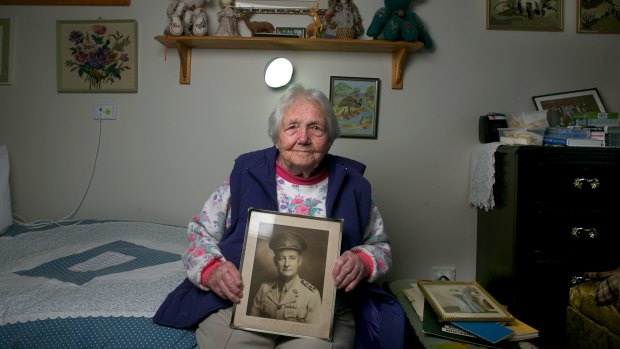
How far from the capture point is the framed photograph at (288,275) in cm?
102

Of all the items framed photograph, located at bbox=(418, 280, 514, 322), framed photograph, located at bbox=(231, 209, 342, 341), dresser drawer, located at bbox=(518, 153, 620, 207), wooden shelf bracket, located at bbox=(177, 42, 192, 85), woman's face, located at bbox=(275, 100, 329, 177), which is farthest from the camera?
wooden shelf bracket, located at bbox=(177, 42, 192, 85)

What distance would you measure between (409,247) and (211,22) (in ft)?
5.56

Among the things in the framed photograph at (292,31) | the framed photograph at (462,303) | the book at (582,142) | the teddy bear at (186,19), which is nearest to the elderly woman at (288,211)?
the framed photograph at (462,303)

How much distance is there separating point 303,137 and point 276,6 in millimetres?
1125

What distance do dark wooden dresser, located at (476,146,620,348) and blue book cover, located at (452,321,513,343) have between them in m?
0.51

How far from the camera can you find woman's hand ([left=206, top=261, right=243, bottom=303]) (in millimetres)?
1044

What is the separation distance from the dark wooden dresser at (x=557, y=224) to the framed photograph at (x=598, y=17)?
87 centimetres

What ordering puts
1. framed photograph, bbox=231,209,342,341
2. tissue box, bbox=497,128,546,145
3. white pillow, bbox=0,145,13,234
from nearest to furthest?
framed photograph, bbox=231,209,342,341, tissue box, bbox=497,128,546,145, white pillow, bbox=0,145,13,234

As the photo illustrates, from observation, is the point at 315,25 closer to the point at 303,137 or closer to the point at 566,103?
the point at 303,137

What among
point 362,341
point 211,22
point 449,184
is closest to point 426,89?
point 449,184

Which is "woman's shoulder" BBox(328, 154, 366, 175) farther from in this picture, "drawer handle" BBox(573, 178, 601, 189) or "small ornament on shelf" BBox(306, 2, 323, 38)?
"drawer handle" BBox(573, 178, 601, 189)

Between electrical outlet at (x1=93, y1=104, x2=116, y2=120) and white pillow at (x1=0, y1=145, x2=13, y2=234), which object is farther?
electrical outlet at (x1=93, y1=104, x2=116, y2=120)

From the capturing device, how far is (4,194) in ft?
6.84

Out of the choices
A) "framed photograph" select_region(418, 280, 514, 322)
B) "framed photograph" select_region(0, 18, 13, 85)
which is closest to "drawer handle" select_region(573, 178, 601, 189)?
"framed photograph" select_region(418, 280, 514, 322)
